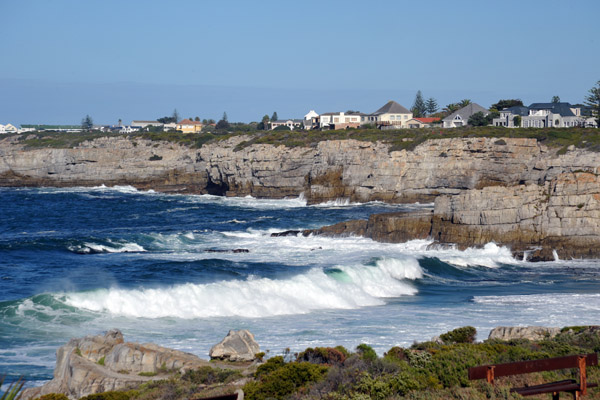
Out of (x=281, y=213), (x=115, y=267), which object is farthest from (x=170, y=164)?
(x=115, y=267)

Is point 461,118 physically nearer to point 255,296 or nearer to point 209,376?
point 255,296

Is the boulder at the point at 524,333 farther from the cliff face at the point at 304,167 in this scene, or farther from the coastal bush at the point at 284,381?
the cliff face at the point at 304,167

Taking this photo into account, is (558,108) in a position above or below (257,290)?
above

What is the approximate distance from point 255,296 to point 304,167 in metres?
50.7

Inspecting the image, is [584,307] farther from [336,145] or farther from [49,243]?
[336,145]

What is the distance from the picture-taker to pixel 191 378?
46.6ft

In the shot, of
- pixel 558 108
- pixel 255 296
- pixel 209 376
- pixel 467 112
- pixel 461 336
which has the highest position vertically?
pixel 558 108

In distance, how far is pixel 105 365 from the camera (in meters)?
15.7

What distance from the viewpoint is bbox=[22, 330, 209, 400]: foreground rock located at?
14.4 metres

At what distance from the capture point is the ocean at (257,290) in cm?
2181

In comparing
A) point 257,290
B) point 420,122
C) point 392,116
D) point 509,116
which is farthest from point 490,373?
point 392,116

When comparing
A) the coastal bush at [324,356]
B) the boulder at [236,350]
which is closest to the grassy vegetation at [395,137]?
the boulder at [236,350]

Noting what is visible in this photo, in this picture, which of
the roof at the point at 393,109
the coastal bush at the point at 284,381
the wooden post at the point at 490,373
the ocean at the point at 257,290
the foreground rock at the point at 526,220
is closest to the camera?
the wooden post at the point at 490,373

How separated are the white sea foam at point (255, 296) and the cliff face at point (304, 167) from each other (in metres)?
29.8
